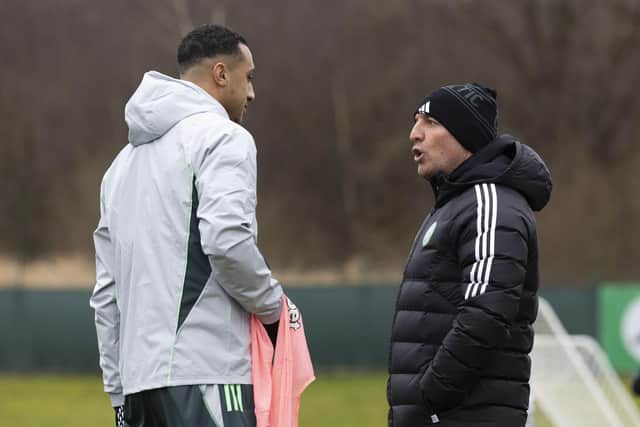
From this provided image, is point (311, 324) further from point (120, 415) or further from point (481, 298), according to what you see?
point (481, 298)

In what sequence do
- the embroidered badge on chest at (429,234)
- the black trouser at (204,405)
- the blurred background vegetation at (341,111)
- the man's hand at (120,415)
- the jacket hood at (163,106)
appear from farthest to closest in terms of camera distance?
the blurred background vegetation at (341,111)
the man's hand at (120,415)
the jacket hood at (163,106)
the embroidered badge on chest at (429,234)
the black trouser at (204,405)

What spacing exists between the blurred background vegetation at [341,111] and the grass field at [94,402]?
366 inches

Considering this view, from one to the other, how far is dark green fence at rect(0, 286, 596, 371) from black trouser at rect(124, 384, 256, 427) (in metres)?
14.2

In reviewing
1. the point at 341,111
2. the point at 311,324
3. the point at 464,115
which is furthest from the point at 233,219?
the point at 341,111

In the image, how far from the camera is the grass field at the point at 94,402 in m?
13.5

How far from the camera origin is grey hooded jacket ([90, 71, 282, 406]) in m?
3.93

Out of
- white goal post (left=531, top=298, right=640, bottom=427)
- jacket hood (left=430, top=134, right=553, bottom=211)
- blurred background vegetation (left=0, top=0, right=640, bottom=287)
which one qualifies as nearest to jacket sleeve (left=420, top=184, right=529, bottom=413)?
jacket hood (left=430, top=134, right=553, bottom=211)

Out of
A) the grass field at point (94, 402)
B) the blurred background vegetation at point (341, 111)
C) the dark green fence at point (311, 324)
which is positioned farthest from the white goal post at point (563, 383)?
the blurred background vegetation at point (341, 111)

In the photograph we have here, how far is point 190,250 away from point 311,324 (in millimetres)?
14452

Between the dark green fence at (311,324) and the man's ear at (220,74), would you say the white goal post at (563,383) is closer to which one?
the man's ear at (220,74)

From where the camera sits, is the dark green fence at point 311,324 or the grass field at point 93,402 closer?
the grass field at point 93,402

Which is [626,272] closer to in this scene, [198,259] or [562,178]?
[562,178]

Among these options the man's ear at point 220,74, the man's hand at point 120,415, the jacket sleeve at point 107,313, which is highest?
the man's ear at point 220,74

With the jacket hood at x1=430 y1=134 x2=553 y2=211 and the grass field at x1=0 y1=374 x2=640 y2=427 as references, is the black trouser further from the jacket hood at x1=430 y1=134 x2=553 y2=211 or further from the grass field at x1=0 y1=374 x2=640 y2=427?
the grass field at x1=0 y1=374 x2=640 y2=427
